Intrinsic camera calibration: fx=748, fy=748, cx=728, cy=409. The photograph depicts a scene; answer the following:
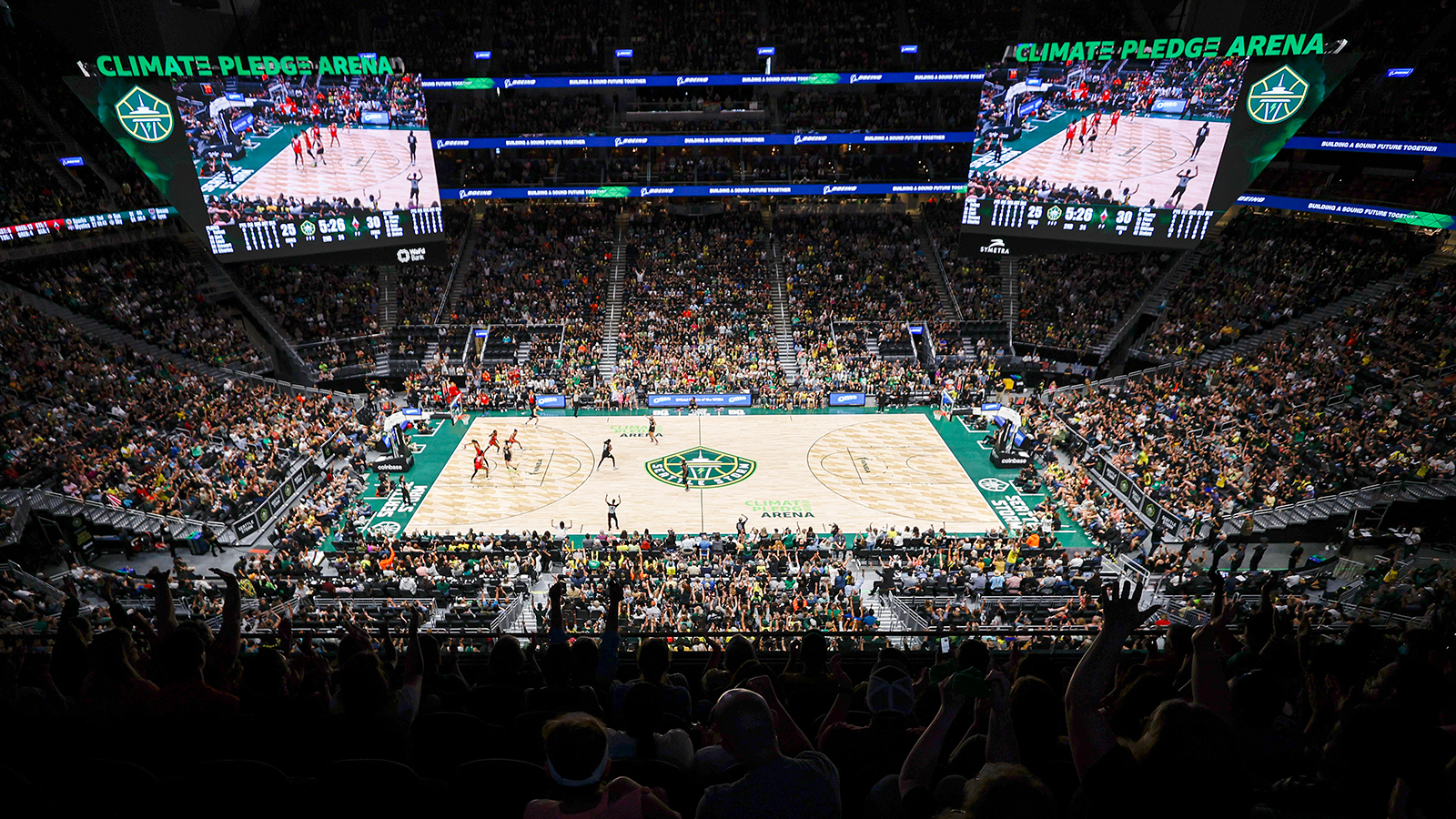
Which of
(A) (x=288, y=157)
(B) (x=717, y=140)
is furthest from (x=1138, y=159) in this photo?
(A) (x=288, y=157)

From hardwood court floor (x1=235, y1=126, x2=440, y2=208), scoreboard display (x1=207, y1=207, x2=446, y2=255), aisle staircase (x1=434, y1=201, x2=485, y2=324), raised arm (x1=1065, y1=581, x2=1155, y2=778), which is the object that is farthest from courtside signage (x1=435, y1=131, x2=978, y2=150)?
raised arm (x1=1065, y1=581, x2=1155, y2=778)

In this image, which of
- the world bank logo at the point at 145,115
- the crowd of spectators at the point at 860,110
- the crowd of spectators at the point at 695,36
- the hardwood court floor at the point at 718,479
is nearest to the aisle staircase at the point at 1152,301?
the hardwood court floor at the point at 718,479

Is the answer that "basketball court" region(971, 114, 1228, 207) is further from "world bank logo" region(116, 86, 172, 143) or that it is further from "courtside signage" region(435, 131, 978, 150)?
"world bank logo" region(116, 86, 172, 143)

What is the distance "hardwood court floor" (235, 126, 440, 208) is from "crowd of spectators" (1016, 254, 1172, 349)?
28949 mm

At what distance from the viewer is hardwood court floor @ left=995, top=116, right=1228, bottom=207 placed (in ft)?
95.7

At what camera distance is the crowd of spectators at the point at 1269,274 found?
31422 millimetres

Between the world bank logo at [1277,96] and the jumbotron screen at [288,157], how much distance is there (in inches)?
1273

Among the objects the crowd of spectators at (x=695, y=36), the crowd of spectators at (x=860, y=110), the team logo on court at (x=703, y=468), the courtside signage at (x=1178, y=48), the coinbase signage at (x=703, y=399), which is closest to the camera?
the courtside signage at (x=1178, y=48)

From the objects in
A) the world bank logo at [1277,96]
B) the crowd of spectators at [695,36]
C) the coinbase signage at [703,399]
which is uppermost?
the crowd of spectators at [695,36]

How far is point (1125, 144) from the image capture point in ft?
97.8

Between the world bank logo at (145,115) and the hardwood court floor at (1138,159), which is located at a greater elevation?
the world bank logo at (145,115)

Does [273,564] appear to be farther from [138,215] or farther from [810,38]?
[810,38]

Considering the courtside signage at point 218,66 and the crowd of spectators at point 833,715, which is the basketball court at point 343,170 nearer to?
the courtside signage at point 218,66

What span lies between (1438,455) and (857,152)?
3012cm
